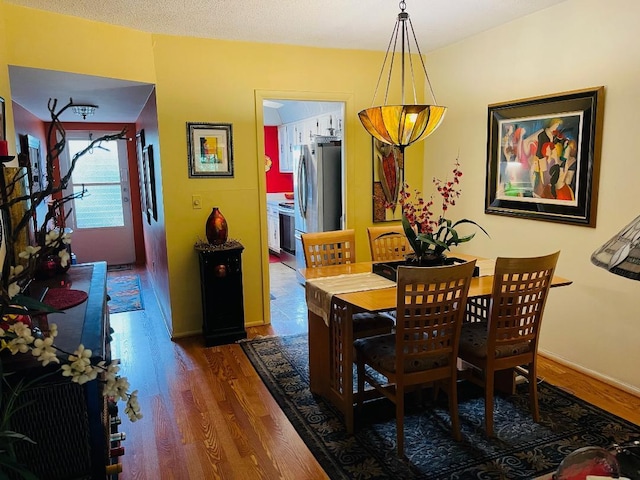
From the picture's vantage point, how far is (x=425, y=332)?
2.32 m

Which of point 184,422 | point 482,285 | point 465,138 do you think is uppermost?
point 465,138

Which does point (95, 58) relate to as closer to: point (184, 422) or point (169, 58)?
point (169, 58)

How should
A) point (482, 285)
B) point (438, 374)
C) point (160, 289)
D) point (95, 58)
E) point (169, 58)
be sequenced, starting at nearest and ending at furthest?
point (438, 374) → point (482, 285) → point (95, 58) → point (169, 58) → point (160, 289)

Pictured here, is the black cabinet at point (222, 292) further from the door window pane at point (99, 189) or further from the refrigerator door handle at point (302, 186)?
the door window pane at point (99, 189)

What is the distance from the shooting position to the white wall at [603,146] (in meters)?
2.83

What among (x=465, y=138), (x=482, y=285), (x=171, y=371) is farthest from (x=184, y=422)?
(x=465, y=138)

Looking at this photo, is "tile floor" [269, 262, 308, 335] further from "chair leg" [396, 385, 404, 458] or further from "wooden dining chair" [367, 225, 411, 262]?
"chair leg" [396, 385, 404, 458]

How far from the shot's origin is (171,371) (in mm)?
3389

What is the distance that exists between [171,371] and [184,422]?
738 millimetres

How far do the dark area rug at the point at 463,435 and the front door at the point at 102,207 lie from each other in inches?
193

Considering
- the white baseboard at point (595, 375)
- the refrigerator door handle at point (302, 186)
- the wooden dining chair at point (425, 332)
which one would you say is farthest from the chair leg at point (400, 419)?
the refrigerator door handle at point (302, 186)

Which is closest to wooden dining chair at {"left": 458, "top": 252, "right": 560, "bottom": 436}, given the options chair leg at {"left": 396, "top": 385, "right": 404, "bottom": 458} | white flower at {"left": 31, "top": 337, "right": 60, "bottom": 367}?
chair leg at {"left": 396, "top": 385, "right": 404, "bottom": 458}

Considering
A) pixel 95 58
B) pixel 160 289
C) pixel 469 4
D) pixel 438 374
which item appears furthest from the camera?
pixel 160 289

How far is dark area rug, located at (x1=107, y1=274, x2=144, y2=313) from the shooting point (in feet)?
16.3
